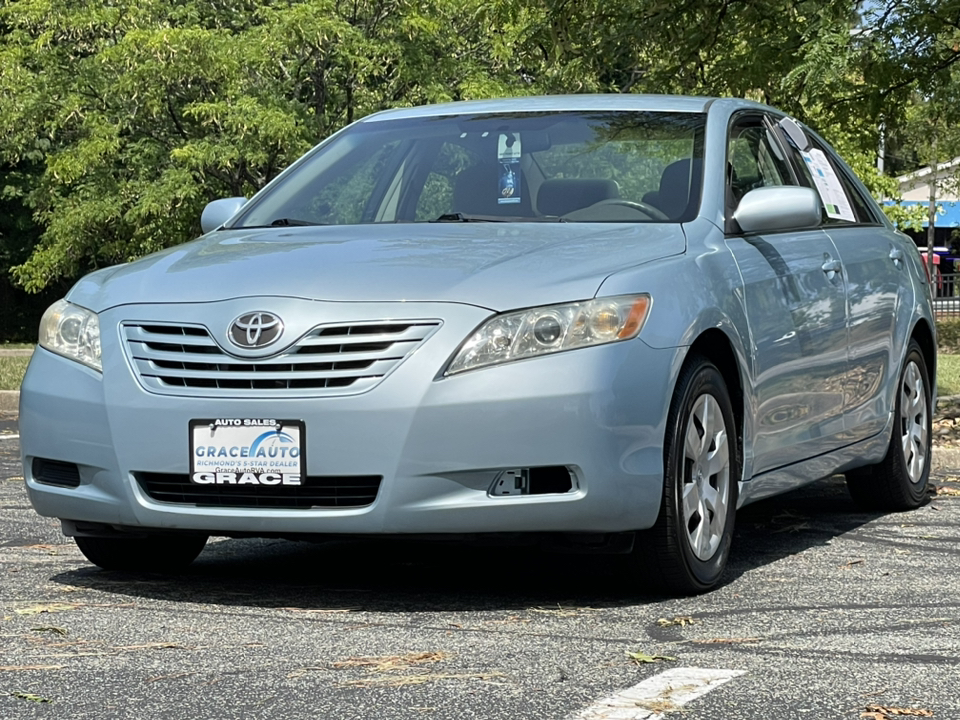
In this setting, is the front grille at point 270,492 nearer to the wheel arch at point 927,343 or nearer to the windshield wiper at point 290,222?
the windshield wiper at point 290,222

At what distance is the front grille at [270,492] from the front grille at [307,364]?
0.90 ft

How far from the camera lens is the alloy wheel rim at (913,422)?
315 inches

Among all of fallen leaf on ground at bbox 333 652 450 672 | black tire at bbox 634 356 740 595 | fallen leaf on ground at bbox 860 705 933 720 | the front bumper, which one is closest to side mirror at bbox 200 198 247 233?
the front bumper

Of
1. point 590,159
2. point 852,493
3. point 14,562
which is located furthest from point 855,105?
point 14,562

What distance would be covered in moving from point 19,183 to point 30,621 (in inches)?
1337

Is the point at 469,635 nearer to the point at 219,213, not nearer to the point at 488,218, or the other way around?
the point at 488,218

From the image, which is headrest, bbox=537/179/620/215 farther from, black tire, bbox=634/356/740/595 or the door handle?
the door handle

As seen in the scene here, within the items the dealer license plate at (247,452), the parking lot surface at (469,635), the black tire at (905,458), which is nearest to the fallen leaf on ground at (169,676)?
the parking lot surface at (469,635)

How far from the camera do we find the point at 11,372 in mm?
18250

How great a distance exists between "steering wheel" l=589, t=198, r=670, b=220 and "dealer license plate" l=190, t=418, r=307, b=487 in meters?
1.62

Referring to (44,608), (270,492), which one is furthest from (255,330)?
(44,608)

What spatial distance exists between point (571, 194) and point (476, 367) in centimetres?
141

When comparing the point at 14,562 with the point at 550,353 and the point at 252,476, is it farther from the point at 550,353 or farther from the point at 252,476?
the point at 550,353

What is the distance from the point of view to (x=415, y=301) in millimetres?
5234
